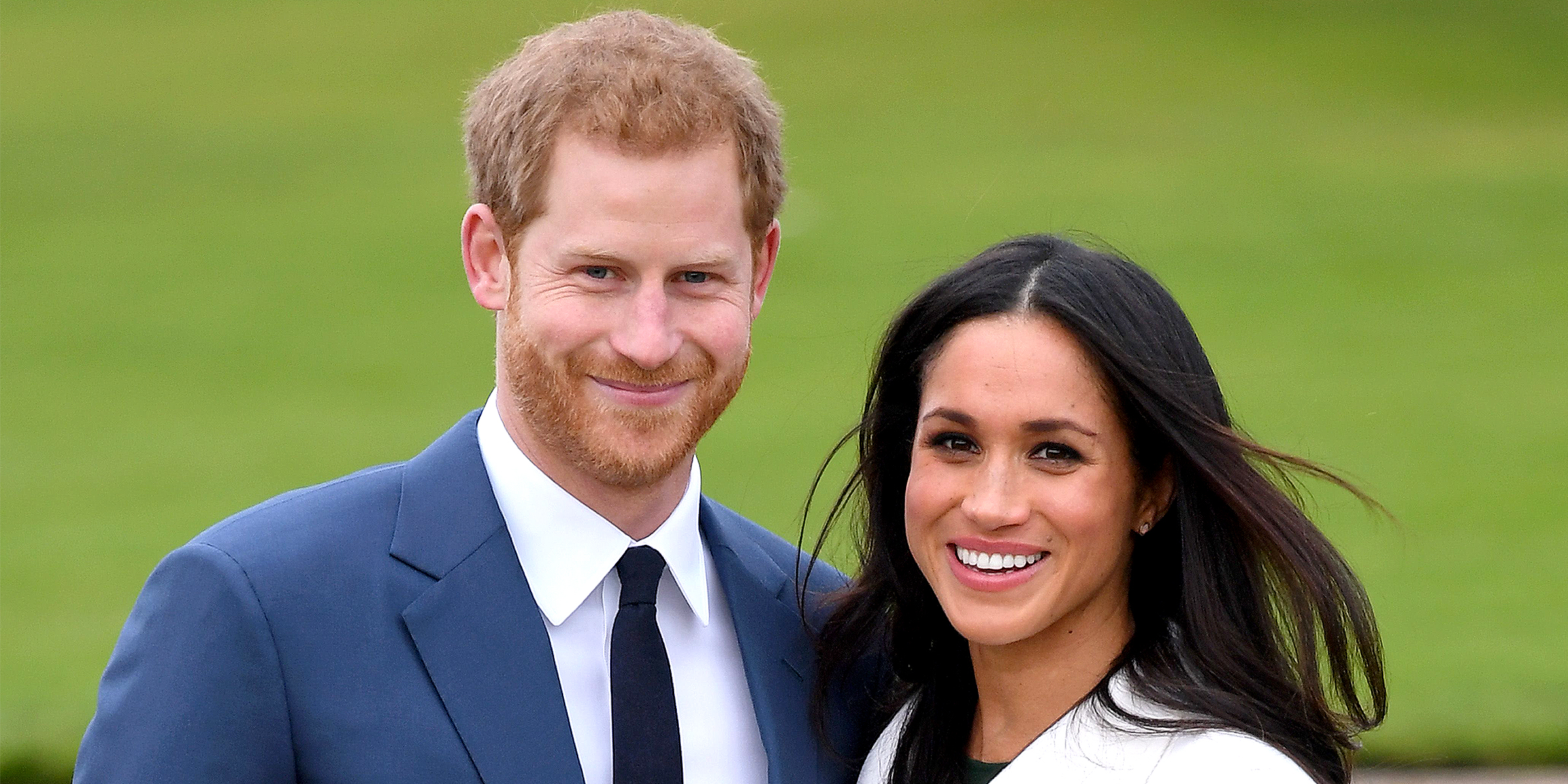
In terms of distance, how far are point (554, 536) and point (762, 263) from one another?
0.68 m

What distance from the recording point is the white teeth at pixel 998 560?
3539 millimetres

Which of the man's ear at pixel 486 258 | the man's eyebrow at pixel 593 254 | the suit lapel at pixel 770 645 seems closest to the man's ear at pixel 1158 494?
the suit lapel at pixel 770 645

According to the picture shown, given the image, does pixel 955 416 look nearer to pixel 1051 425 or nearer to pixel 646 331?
pixel 1051 425

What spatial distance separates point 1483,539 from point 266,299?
12310 millimetres

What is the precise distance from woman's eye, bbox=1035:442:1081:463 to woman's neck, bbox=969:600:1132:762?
1.15 ft

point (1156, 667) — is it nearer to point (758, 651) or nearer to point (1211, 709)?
point (1211, 709)

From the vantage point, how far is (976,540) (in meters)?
3.55

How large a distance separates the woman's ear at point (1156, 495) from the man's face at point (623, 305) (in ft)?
2.83

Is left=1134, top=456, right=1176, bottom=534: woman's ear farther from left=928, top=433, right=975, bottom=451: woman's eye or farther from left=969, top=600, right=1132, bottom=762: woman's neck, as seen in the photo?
left=928, top=433, right=975, bottom=451: woman's eye

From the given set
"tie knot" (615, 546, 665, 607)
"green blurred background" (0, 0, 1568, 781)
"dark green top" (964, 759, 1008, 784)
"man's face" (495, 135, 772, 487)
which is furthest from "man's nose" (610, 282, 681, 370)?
"green blurred background" (0, 0, 1568, 781)

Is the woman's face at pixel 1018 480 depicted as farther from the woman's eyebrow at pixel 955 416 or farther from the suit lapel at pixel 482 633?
the suit lapel at pixel 482 633

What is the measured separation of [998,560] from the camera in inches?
140

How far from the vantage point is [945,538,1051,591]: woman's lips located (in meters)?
3.53

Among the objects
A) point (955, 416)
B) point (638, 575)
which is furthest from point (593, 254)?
point (955, 416)
